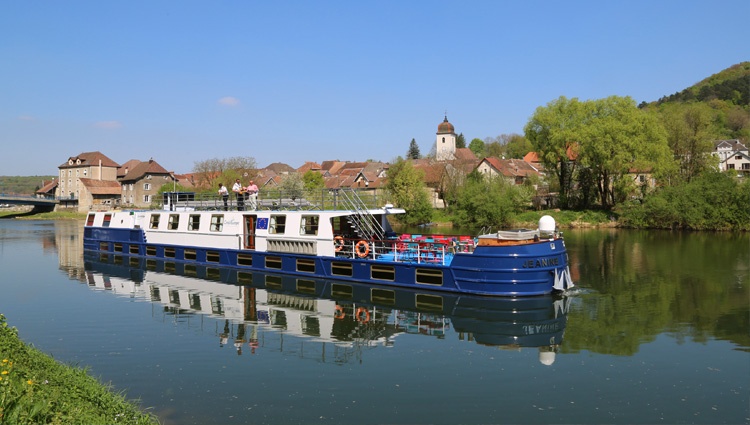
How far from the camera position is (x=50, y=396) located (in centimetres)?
1024

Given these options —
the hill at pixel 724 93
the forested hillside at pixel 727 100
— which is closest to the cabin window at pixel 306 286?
the forested hillside at pixel 727 100

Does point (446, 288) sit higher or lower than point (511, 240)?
lower

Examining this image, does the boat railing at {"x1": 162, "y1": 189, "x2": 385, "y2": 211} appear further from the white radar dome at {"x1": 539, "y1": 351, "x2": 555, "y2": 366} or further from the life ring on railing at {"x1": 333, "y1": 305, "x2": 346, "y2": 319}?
the white radar dome at {"x1": 539, "y1": 351, "x2": 555, "y2": 366}

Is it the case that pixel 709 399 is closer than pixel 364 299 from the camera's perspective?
Yes

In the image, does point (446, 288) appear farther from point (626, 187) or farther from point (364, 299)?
point (626, 187)

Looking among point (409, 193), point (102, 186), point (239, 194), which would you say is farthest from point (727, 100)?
point (239, 194)

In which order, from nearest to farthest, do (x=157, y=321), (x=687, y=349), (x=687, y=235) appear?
(x=687, y=349)
(x=157, y=321)
(x=687, y=235)

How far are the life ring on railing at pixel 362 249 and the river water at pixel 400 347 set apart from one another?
1.55 metres

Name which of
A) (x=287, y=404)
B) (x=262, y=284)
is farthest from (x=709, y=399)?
(x=262, y=284)

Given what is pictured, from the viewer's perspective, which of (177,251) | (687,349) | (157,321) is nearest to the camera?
(687,349)

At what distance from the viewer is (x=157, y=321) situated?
20.4 metres

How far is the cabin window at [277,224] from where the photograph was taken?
93.7ft

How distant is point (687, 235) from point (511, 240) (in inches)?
1392

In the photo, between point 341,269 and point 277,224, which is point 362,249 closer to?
point 341,269
